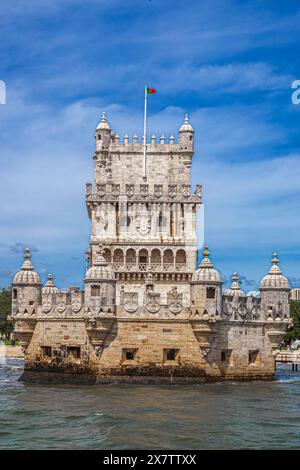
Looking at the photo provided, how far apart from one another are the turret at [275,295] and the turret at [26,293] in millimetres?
15382

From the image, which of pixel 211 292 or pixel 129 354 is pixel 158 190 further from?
pixel 129 354

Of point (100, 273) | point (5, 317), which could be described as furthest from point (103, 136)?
point (5, 317)

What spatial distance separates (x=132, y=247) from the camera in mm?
65438

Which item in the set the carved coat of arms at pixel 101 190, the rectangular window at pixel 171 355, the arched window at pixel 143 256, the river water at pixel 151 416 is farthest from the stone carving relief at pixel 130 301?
the carved coat of arms at pixel 101 190

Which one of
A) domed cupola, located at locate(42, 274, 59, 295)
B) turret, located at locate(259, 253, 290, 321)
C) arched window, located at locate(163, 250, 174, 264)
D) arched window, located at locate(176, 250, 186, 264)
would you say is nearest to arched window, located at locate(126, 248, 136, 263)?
arched window, located at locate(163, 250, 174, 264)

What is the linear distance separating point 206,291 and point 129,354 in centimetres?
628

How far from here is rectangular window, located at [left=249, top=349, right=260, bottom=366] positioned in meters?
52.0

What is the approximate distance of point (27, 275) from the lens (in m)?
53.9

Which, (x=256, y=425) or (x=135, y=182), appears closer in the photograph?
(x=256, y=425)

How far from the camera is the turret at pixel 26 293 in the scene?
53.2m

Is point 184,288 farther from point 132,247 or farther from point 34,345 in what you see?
point 34,345

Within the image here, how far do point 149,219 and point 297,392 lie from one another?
22.4 m
